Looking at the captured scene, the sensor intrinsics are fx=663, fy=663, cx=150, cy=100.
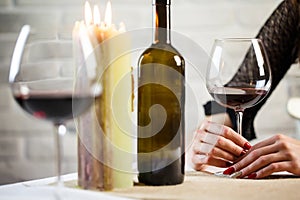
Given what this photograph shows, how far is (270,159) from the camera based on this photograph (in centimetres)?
116

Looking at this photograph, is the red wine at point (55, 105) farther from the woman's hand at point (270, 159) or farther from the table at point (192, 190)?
the woman's hand at point (270, 159)

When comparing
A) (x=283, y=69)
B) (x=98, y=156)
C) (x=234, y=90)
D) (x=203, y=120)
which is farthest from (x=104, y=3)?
(x=98, y=156)

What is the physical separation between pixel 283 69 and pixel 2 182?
1095 millimetres

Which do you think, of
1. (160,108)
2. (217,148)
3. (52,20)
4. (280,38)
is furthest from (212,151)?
(52,20)

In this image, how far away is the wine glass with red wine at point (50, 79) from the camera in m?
0.89

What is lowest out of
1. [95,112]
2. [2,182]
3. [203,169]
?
[2,182]

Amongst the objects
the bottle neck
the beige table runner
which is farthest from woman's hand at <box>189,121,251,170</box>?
the bottle neck

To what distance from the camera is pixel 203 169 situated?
1235 mm

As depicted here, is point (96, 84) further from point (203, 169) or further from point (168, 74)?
point (203, 169)

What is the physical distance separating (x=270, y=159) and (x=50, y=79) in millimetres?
453

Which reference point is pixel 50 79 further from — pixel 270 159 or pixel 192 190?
pixel 270 159

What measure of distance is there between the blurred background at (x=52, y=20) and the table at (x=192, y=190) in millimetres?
1296

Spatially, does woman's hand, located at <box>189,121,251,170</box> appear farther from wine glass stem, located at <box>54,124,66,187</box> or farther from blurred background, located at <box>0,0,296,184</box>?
blurred background, located at <box>0,0,296,184</box>

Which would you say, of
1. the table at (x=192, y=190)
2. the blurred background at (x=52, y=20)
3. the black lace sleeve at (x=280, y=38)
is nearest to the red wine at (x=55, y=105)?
the table at (x=192, y=190)
